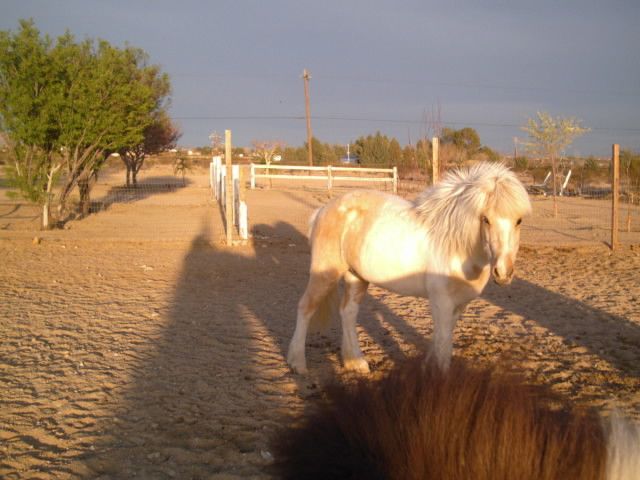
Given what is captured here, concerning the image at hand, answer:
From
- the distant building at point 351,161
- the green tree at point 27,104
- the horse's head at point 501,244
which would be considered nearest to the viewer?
the horse's head at point 501,244

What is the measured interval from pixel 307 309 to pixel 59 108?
11.2 metres

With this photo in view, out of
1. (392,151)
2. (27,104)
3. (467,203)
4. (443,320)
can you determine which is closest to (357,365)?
(443,320)

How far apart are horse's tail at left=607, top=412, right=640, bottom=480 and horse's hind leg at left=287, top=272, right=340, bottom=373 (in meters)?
2.89

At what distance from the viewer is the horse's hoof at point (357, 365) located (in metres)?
4.46

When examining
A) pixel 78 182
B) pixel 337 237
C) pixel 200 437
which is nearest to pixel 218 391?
pixel 200 437

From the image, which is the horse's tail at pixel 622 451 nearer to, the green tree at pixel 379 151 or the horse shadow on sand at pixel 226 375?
the horse shadow on sand at pixel 226 375

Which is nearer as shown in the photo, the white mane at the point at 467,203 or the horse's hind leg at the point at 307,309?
the white mane at the point at 467,203

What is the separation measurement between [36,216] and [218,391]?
14.0 meters

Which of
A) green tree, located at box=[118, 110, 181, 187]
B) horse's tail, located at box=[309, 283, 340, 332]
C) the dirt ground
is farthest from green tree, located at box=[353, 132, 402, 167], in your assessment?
horse's tail, located at box=[309, 283, 340, 332]

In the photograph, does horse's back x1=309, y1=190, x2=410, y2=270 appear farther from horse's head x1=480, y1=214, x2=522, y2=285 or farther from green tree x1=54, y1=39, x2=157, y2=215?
green tree x1=54, y1=39, x2=157, y2=215

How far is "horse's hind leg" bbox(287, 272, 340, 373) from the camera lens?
453 centimetres

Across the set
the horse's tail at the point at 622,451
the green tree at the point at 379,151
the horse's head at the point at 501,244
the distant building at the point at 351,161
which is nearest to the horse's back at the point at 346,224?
the horse's head at the point at 501,244

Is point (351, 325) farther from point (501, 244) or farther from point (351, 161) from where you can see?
point (351, 161)

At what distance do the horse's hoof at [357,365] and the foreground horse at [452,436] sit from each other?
6.63 feet
